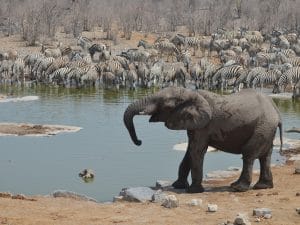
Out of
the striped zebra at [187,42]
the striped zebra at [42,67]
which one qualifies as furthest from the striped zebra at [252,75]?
the striped zebra at [187,42]

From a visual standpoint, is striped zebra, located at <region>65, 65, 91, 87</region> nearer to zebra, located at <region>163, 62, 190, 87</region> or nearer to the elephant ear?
zebra, located at <region>163, 62, 190, 87</region>

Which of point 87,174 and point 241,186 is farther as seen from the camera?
point 87,174

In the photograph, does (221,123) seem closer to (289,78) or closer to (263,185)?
(263,185)

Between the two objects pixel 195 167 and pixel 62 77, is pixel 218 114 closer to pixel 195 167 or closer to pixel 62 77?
pixel 195 167

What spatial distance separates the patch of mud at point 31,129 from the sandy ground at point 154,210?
8.23 m

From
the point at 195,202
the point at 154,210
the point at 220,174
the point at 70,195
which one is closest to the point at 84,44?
the point at 220,174

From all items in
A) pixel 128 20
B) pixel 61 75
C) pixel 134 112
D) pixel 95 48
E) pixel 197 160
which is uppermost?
pixel 128 20

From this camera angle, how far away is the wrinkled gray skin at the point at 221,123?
11.9 meters

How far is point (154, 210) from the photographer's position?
10.3 m

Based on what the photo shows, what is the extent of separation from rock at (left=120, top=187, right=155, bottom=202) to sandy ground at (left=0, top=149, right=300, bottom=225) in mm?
178

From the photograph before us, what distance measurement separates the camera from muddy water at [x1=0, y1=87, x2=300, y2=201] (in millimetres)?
13719

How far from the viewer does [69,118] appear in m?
23.2

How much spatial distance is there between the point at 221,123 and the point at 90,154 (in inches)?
213

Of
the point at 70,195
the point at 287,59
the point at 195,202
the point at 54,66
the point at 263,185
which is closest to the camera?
the point at 195,202
